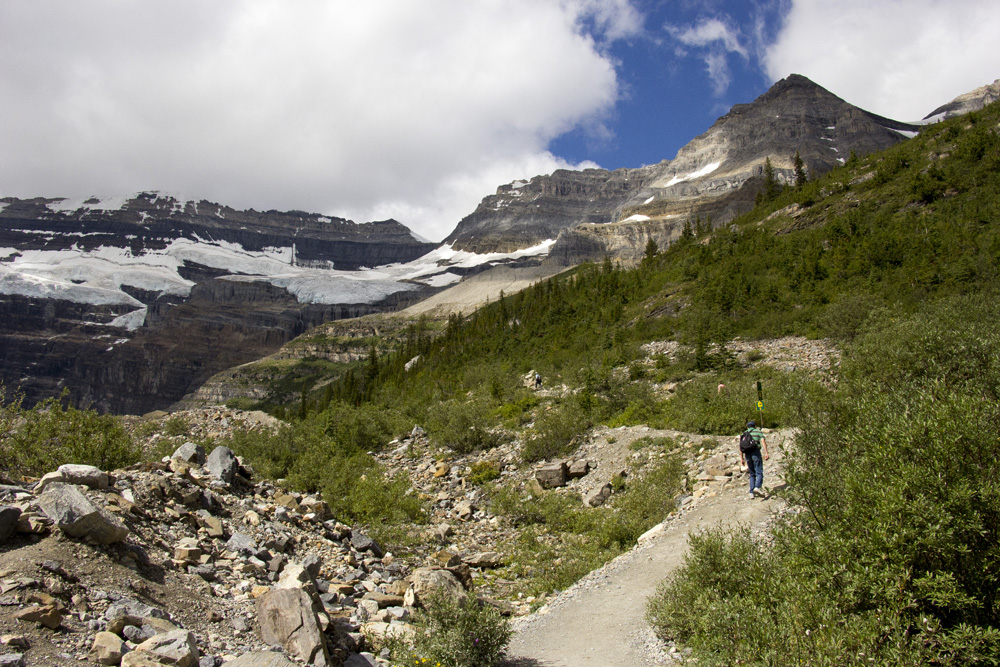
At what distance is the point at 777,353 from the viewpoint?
Result: 28.0 meters

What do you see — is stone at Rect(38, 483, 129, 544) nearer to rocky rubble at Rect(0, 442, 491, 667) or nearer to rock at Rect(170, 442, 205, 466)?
rocky rubble at Rect(0, 442, 491, 667)

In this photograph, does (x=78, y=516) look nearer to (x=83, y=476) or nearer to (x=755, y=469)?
(x=83, y=476)

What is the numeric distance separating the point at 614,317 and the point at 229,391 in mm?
161622

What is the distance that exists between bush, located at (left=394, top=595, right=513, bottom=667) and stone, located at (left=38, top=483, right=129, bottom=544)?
4.18 metres

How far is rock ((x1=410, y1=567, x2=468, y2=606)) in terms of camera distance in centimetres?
921

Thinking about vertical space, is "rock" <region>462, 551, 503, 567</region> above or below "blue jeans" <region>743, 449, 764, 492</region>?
below

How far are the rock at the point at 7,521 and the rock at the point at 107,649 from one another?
208 centimetres

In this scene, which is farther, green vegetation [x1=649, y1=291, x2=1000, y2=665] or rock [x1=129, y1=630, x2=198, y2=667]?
rock [x1=129, y1=630, x2=198, y2=667]

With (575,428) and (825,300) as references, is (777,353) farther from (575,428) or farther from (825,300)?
(575,428)

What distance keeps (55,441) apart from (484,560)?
34.3ft

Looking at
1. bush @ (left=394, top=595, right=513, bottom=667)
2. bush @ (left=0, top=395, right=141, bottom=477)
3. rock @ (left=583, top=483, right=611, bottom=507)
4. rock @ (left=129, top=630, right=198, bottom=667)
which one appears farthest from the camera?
rock @ (left=583, top=483, right=611, bottom=507)

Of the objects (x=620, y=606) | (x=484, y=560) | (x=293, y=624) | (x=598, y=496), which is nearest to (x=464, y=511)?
(x=598, y=496)

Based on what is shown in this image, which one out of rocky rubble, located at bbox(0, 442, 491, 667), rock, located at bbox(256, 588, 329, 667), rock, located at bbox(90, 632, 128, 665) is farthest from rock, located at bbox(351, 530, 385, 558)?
rock, located at bbox(90, 632, 128, 665)

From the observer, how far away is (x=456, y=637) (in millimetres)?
6867
